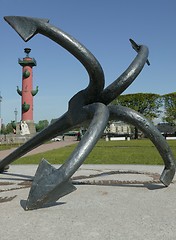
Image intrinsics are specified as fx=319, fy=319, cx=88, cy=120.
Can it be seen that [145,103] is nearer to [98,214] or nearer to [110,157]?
[110,157]

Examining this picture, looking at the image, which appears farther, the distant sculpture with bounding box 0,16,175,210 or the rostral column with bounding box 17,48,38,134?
the rostral column with bounding box 17,48,38,134

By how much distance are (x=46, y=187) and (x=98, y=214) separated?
3.13 feet

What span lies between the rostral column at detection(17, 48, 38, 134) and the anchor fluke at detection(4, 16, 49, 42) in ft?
140

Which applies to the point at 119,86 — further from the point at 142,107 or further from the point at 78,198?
the point at 142,107

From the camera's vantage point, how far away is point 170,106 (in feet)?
186

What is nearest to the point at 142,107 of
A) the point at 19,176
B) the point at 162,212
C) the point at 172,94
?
the point at 172,94

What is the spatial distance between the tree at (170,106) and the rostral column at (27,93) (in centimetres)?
2294

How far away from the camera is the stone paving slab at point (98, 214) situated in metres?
4.22

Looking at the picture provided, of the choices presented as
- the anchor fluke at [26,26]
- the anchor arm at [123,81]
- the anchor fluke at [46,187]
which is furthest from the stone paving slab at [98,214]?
the anchor fluke at [26,26]

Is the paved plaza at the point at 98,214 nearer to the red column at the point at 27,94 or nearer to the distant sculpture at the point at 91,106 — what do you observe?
the distant sculpture at the point at 91,106

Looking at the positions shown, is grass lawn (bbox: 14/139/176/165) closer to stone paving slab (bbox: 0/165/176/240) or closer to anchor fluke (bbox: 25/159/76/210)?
stone paving slab (bbox: 0/165/176/240)

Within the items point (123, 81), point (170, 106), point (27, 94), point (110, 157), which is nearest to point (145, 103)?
point (170, 106)

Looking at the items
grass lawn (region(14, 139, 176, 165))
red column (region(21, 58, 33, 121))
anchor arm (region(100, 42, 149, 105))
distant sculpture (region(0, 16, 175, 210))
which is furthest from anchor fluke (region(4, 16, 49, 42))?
red column (region(21, 58, 33, 121))

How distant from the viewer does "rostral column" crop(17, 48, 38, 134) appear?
4934 centimetres
